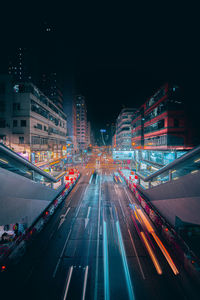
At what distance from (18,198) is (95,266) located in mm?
6555

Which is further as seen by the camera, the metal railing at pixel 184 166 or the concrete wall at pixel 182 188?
the metal railing at pixel 184 166

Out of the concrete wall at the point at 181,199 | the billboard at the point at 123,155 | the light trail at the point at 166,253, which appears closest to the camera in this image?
the light trail at the point at 166,253

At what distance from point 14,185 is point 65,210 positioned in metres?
8.92

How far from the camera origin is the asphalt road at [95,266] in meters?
6.27

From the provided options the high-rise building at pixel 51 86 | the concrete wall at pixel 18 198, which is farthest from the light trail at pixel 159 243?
the high-rise building at pixel 51 86

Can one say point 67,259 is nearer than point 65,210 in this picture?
Yes

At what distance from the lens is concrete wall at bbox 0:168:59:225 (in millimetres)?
6951

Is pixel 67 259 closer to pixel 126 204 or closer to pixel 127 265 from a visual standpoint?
pixel 127 265

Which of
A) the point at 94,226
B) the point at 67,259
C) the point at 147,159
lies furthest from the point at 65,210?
the point at 147,159

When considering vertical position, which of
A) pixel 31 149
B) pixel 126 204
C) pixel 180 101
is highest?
pixel 180 101

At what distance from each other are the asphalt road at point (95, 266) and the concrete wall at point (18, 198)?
257 centimetres

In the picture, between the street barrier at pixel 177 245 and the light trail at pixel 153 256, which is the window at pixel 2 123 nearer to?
the street barrier at pixel 177 245

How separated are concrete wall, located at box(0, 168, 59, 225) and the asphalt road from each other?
101 inches

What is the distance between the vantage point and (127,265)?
7.75 meters
